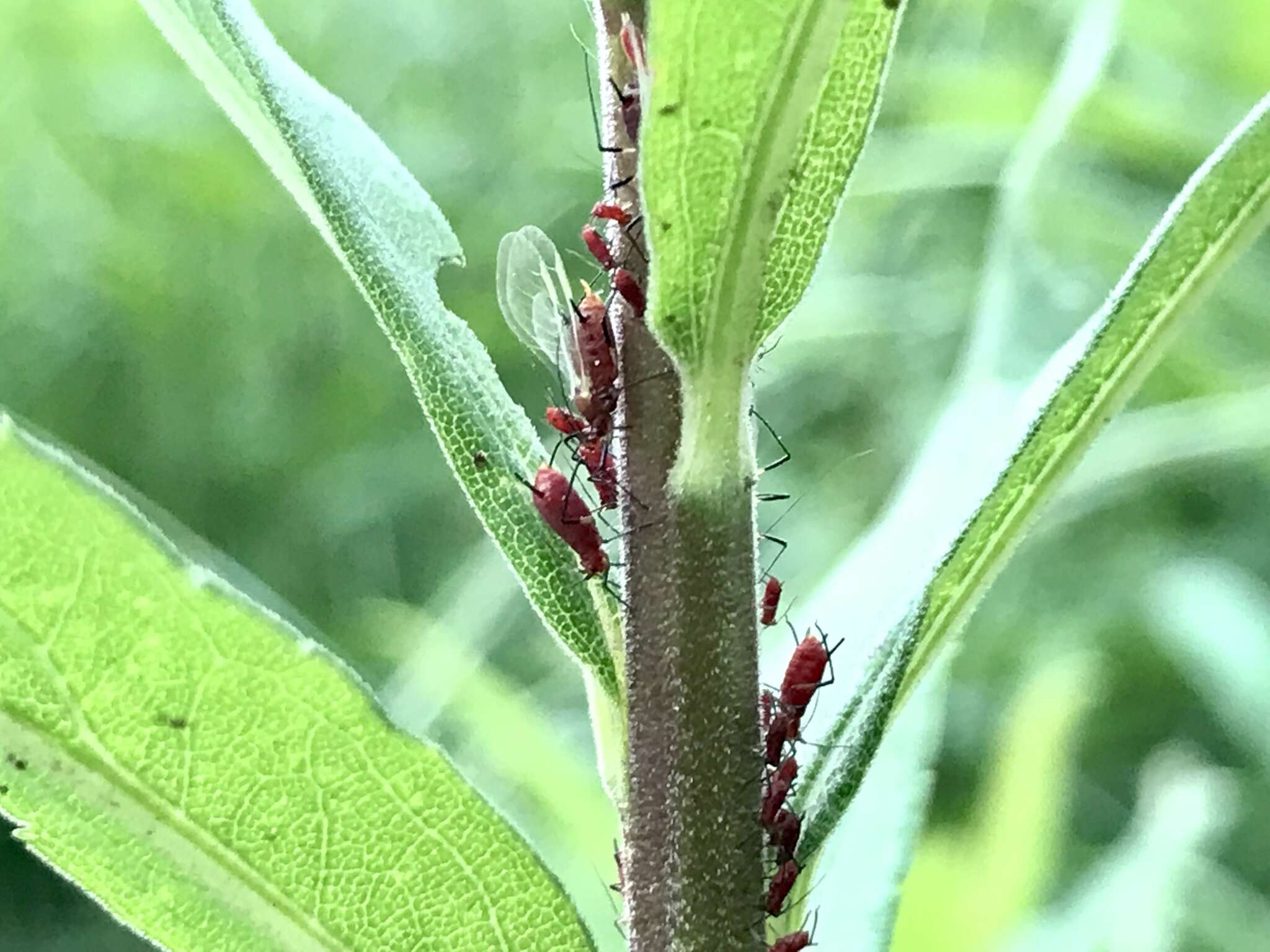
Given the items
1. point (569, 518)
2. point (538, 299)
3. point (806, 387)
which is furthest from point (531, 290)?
point (806, 387)

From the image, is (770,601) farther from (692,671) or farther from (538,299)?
(692,671)

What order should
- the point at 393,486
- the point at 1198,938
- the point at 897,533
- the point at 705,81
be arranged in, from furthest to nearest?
the point at 393,486
the point at 1198,938
the point at 897,533
the point at 705,81

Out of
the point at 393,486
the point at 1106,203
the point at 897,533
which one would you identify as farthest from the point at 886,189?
the point at 897,533

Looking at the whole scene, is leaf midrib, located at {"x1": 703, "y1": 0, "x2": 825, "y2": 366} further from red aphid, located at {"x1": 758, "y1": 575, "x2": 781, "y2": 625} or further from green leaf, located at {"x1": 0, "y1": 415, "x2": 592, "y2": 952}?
red aphid, located at {"x1": 758, "y1": 575, "x2": 781, "y2": 625}

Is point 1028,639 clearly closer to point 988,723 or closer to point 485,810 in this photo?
point 988,723

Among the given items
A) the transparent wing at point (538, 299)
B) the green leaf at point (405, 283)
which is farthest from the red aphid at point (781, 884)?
the transparent wing at point (538, 299)

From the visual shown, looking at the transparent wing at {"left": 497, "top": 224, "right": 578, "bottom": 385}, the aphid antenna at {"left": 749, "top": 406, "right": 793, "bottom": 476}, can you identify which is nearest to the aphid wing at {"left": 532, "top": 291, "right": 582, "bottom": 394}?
the transparent wing at {"left": 497, "top": 224, "right": 578, "bottom": 385}
